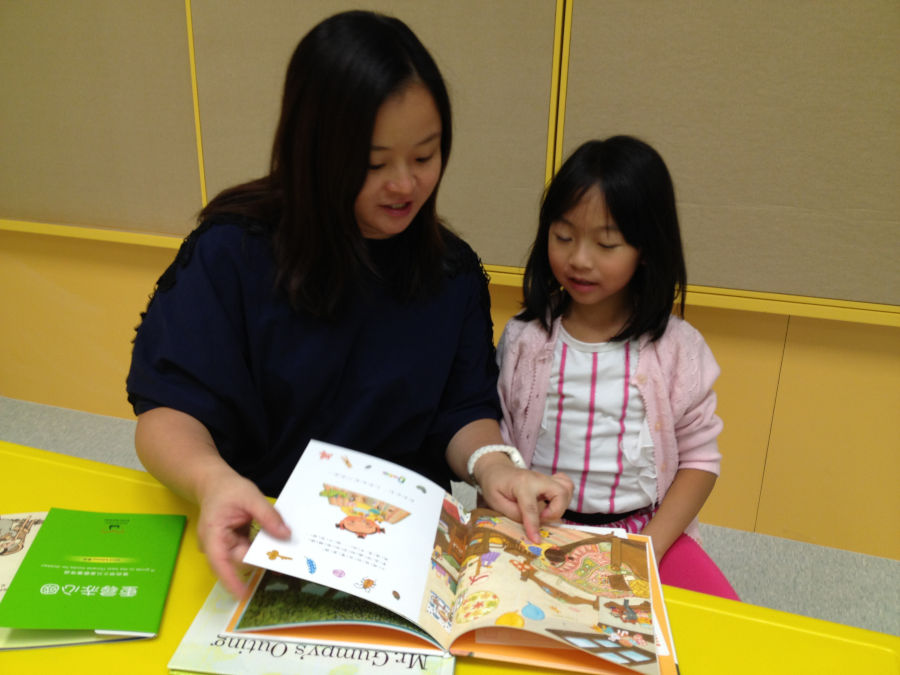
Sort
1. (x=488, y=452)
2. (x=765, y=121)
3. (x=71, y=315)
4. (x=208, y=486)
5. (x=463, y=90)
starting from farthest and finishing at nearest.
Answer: (x=71, y=315) → (x=463, y=90) → (x=765, y=121) → (x=488, y=452) → (x=208, y=486)

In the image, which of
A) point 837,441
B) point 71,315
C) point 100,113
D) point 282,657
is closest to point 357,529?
point 282,657

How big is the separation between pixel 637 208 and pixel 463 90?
911 millimetres

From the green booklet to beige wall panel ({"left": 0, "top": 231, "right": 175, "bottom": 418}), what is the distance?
5.55ft

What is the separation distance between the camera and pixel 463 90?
1.80 metres

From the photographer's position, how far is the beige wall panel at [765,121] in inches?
59.4

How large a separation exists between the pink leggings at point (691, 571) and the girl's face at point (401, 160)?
2.27ft

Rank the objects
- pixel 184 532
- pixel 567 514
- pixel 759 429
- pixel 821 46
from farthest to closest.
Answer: pixel 759 429 → pixel 821 46 → pixel 567 514 → pixel 184 532

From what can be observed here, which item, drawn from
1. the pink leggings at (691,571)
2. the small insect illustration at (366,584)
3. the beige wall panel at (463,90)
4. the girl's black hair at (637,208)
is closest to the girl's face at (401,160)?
the girl's black hair at (637,208)

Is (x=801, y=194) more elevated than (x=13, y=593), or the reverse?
(x=801, y=194)

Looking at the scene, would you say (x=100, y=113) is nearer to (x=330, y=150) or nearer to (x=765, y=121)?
(x=330, y=150)

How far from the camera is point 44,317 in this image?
8.60 feet

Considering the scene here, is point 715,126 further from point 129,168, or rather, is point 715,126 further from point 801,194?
point 129,168

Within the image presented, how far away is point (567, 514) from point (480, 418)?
27 centimetres

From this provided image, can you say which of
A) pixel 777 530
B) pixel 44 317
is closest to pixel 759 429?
pixel 777 530
